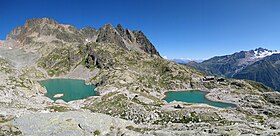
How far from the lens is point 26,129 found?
3356cm

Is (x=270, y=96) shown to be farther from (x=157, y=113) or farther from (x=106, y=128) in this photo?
(x=106, y=128)

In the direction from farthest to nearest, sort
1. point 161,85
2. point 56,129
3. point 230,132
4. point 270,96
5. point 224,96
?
point 161,85 < point 224,96 < point 270,96 < point 56,129 < point 230,132

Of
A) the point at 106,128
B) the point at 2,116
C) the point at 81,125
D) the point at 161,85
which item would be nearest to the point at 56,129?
the point at 81,125

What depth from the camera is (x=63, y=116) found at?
37.9 meters

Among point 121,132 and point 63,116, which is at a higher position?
point 63,116

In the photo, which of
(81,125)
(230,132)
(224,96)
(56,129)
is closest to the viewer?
(230,132)

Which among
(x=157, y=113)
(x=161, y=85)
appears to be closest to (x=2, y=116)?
(x=157, y=113)

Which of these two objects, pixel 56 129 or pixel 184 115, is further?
pixel 184 115

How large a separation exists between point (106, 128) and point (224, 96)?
453ft

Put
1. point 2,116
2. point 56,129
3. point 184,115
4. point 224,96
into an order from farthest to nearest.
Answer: point 224,96
point 184,115
point 2,116
point 56,129

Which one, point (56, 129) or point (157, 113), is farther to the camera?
point (157, 113)

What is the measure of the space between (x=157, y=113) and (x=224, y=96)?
364 feet

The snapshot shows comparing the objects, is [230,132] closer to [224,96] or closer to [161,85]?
[224,96]

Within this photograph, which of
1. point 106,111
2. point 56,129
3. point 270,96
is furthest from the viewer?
point 270,96
